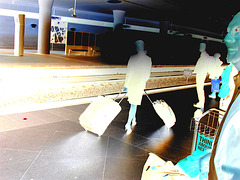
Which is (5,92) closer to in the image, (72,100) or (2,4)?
(72,100)

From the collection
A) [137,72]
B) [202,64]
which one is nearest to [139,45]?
[137,72]

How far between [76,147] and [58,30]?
16377 millimetres

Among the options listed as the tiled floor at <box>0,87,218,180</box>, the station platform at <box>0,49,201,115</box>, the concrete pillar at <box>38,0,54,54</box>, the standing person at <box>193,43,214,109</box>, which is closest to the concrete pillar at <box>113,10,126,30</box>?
the concrete pillar at <box>38,0,54,54</box>

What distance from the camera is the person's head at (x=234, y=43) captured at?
3.20ft

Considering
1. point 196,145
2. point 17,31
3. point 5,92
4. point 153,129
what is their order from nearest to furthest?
point 196,145 < point 153,129 < point 5,92 < point 17,31

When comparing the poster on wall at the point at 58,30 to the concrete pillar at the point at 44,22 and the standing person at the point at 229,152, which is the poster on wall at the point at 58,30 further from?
the standing person at the point at 229,152

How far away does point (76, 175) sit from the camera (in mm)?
3037

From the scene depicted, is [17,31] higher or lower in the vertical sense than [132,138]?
higher

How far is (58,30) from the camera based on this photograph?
18531mm

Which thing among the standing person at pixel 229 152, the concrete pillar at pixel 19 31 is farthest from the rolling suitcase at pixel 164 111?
the concrete pillar at pixel 19 31

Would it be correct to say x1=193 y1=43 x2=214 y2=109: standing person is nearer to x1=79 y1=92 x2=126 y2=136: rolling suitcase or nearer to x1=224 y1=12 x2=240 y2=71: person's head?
x1=79 y1=92 x2=126 y2=136: rolling suitcase

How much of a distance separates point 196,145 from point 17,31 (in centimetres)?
1047

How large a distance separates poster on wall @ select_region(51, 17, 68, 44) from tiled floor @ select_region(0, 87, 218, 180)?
13.9m

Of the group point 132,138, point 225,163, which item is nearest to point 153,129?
point 132,138
